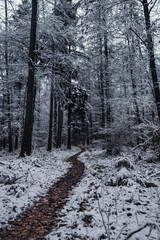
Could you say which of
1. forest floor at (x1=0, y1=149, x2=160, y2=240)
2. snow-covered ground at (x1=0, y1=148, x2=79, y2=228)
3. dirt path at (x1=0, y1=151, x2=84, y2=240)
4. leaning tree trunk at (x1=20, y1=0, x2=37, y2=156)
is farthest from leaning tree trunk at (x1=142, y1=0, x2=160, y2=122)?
leaning tree trunk at (x1=20, y1=0, x2=37, y2=156)

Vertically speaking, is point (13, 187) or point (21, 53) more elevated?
point (21, 53)

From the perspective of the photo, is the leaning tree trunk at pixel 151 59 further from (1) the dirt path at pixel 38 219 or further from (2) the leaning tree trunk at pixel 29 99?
(2) the leaning tree trunk at pixel 29 99

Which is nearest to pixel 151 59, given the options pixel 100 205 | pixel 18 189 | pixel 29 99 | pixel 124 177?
pixel 124 177

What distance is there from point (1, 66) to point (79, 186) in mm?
13144

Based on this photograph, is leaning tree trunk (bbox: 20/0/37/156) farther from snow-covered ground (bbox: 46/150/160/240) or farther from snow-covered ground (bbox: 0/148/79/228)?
snow-covered ground (bbox: 46/150/160/240)

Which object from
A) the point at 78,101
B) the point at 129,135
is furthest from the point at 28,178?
the point at 78,101

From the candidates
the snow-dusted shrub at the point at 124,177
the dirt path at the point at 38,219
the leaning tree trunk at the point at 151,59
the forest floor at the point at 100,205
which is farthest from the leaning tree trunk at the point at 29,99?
the leaning tree trunk at the point at 151,59

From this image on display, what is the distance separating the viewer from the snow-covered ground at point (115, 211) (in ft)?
10.2

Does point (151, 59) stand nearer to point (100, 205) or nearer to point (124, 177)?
point (124, 177)

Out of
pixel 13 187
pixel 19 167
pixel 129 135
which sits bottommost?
pixel 13 187

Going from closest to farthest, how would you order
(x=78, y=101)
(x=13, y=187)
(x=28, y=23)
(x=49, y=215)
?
(x=49, y=215) → (x=13, y=187) → (x=28, y=23) → (x=78, y=101)

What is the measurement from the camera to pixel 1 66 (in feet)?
48.8

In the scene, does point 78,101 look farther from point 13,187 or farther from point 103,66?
point 13,187

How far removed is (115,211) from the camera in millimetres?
4000
